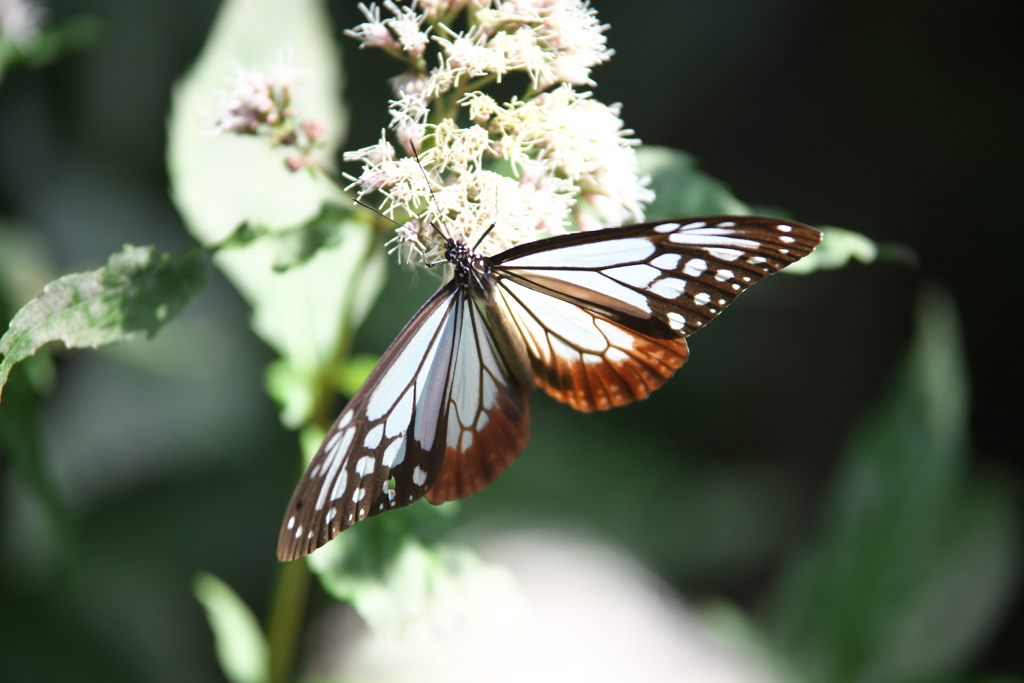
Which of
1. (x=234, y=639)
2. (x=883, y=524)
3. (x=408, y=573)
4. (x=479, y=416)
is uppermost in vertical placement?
(x=479, y=416)

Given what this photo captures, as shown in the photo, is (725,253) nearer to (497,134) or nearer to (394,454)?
(497,134)

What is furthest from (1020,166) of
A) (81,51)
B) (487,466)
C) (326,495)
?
(81,51)

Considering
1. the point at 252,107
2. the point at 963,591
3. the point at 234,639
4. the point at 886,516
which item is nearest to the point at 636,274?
the point at 252,107

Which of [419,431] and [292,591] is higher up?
[419,431]

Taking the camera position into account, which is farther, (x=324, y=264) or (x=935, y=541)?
(x=935, y=541)

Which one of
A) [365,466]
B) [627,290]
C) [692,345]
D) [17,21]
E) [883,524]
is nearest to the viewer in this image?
[365,466]

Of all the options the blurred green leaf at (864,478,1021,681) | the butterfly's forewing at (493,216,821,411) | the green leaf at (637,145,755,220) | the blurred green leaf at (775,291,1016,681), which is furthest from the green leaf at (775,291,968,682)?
the butterfly's forewing at (493,216,821,411)

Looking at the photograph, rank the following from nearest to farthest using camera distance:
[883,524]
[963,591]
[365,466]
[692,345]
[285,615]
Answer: [365,466] → [285,615] → [883,524] → [963,591] → [692,345]

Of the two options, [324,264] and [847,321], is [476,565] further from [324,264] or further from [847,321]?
[847,321]

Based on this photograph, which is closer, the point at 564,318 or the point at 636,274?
the point at 636,274
